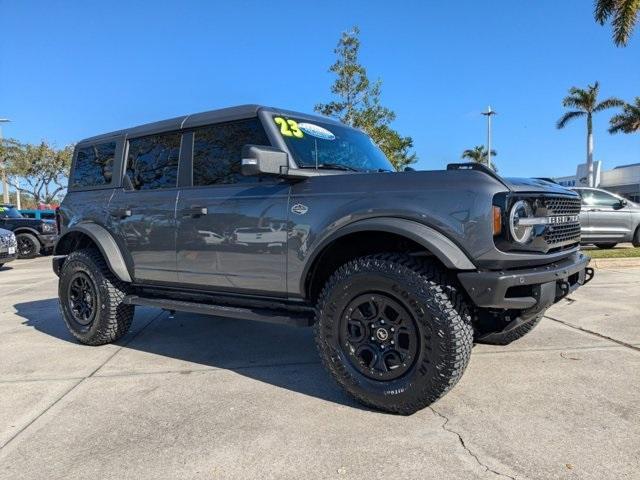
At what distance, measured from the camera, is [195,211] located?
Result: 3.96 metres

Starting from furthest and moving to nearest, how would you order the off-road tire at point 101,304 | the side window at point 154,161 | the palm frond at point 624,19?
1. the palm frond at point 624,19
2. the off-road tire at point 101,304
3. the side window at point 154,161

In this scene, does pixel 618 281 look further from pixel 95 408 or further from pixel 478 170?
pixel 95 408

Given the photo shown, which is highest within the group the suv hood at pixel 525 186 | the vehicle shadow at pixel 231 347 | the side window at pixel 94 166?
the side window at pixel 94 166

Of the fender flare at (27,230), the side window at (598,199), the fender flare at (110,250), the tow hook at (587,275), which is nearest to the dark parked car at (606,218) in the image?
the side window at (598,199)

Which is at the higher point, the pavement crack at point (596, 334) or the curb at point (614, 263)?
the curb at point (614, 263)

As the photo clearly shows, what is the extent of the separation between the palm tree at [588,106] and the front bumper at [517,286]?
36.6 metres

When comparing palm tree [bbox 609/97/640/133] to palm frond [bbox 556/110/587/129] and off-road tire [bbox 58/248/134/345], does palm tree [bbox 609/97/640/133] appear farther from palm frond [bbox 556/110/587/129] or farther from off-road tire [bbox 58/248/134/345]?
off-road tire [bbox 58/248/134/345]

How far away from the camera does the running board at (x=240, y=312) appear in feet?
11.2

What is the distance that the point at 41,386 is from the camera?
379 cm

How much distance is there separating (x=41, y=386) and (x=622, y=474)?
3710mm

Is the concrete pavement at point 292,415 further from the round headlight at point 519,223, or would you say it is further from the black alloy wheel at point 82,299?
the round headlight at point 519,223

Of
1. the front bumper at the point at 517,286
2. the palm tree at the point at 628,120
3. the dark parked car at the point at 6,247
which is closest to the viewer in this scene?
the front bumper at the point at 517,286

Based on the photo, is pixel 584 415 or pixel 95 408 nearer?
pixel 584 415

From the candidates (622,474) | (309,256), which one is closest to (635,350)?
(622,474)
